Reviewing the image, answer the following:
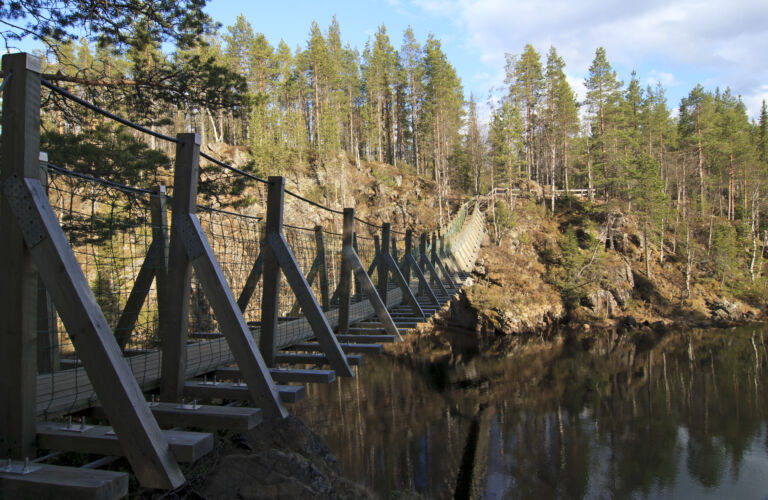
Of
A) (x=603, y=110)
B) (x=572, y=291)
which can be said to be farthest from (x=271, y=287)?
(x=603, y=110)

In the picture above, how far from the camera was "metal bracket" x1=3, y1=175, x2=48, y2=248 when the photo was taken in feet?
4.27

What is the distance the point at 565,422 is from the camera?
42.6 feet

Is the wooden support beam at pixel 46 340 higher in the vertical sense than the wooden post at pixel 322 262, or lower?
lower

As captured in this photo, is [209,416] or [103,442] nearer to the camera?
[103,442]

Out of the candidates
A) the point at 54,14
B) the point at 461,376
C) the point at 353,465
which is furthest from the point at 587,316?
the point at 54,14

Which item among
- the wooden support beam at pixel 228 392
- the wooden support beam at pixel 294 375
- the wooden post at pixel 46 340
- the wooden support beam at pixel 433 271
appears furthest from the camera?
the wooden support beam at pixel 433 271

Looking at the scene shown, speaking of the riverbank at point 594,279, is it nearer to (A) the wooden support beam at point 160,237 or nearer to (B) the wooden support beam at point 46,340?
(A) the wooden support beam at point 160,237

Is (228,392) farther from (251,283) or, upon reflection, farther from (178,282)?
(251,283)

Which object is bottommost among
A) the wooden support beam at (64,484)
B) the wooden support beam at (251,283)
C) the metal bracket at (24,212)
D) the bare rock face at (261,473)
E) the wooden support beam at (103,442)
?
the bare rock face at (261,473)

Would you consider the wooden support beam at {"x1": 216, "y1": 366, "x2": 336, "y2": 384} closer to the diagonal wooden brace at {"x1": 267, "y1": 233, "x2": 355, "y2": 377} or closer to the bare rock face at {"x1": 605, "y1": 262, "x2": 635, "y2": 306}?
the diagonal wooden brace at {"x1": 267, "y1": 233, "x2": 355, "y2": 377}

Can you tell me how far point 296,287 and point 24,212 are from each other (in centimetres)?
133

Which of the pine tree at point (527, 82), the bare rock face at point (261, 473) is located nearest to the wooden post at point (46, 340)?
the bare rock face at point (261, 473)

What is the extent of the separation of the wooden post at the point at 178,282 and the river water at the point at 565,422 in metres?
8.09

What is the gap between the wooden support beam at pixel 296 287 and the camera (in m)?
2.46
